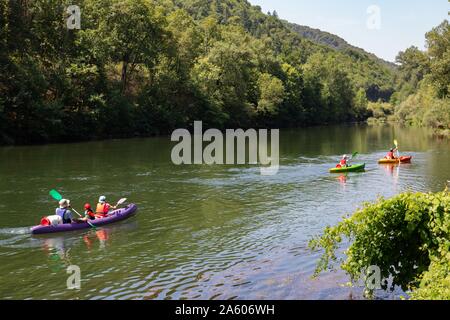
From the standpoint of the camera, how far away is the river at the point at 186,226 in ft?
43.4

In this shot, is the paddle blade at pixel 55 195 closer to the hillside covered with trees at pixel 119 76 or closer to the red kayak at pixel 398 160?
the red kayak at pixel 398 160

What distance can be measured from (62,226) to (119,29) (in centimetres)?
5253

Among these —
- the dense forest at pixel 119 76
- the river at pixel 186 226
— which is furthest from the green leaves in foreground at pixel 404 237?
the dense forest at pixel 119 76

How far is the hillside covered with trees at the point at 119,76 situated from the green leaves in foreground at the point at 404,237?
46.9 metres

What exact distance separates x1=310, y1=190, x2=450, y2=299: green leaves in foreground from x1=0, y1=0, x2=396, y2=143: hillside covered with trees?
46.9m

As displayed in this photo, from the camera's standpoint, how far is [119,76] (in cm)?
7244

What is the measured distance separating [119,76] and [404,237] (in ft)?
218

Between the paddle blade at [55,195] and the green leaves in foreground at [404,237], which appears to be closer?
the green leaves in foreground at [404,237]

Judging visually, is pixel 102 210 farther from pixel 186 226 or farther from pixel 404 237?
pixel 404 237

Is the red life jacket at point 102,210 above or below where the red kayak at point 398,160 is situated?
below

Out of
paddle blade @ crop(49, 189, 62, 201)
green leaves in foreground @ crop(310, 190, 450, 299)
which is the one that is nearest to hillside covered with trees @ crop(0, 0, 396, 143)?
paddle blade @ crop(49, 189, 62, 201)

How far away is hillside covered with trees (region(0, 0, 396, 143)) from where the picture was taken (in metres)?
53.6

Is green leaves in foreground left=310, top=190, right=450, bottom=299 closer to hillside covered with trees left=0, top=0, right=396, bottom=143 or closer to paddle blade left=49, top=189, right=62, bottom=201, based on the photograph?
paddle blade left=49, top=189, right=62, bottom=201

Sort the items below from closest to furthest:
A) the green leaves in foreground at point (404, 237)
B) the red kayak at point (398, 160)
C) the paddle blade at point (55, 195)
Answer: the green leaves in foreground at point (404, 237), the paddle blade at point (55, 195), the red kayak at point (398, 160)
